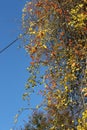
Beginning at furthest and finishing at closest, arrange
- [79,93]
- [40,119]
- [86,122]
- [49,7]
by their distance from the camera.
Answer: [40,119], [49,7], [79,93], [86,122]

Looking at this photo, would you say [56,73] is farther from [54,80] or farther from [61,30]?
[61,30]

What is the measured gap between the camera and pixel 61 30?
2664 cm

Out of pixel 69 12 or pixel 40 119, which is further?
pixel 40 119

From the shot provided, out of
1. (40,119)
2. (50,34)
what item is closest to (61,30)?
(50,34)

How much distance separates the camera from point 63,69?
83.5 ft

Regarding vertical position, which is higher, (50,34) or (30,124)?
(30,124)

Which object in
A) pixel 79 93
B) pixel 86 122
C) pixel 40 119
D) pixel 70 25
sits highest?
pixel 40 119

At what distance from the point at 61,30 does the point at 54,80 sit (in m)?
2.67

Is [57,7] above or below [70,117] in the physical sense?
above

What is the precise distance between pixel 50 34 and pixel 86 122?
5758 mm

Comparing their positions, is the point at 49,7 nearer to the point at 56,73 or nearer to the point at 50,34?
the point at 50,34

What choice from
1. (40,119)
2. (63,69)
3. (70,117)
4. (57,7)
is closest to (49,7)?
(57,7)

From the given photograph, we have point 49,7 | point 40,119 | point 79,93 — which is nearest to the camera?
point 79,93

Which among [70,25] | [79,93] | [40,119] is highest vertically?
[40,119]
